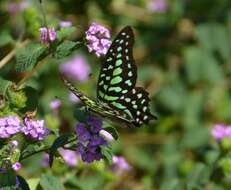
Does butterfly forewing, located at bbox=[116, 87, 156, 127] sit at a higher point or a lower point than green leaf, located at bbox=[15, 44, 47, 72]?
lower

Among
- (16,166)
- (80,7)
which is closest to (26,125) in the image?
(16,166)

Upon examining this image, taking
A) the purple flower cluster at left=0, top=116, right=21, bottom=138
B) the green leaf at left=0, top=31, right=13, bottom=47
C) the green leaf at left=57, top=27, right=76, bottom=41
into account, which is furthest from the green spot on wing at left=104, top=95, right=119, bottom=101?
the green leaf at left=0, top=31, right=13, bottom=47

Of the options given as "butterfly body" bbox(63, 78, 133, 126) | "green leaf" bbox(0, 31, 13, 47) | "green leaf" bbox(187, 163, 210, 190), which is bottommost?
"green leaf" bbox(187, 163, 210, 190)

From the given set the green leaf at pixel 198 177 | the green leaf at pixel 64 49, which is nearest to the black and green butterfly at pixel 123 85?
the green leaf at pixel 64 49

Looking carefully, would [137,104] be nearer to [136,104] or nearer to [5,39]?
[136,104]

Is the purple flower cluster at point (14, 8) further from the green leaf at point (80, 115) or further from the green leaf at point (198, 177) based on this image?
the green leaf at point (80, 115)

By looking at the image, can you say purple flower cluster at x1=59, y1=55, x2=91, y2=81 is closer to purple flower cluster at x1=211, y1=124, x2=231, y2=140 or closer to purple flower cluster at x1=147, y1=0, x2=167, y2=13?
purple flower cluster at x1=147, y1=0, x2=167, y2=13

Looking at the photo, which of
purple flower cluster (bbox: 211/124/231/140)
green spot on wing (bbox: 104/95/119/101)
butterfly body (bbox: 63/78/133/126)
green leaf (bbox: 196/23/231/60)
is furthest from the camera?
green leaf (bbox: 196/23/231/60)
